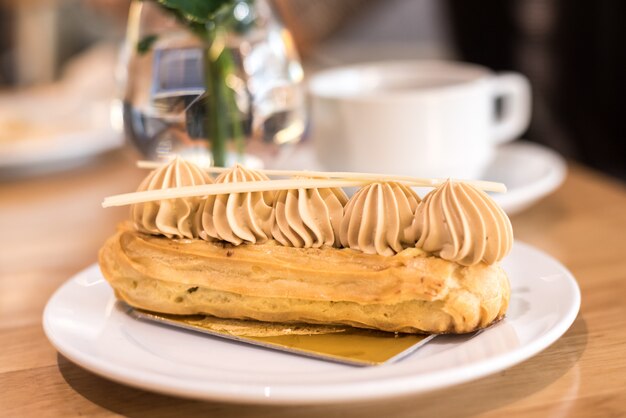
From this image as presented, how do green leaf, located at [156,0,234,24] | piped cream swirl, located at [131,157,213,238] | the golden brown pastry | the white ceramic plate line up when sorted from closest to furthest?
the white ceramic plate
the golden brown pastry
piped cream swirl, located at [131,157,213,238]
green leaf, located at [156,0,234,24]

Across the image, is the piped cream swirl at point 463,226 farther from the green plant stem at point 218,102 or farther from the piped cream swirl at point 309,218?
the green plant stem at point 218,102

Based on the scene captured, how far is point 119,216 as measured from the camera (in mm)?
1425

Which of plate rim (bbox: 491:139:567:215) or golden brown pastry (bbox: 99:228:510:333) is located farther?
plate rim (bbox: 491:139:567:215)

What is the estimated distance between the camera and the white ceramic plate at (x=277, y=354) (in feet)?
2.10

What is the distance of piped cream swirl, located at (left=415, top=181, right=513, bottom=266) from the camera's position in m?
0.76

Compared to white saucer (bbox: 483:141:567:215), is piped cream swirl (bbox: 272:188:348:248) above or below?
above

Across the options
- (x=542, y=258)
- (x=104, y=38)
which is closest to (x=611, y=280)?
(x=542, y=258)

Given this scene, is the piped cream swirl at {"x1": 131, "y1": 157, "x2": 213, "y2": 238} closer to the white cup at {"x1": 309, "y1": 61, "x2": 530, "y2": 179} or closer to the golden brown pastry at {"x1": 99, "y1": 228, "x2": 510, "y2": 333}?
the golden brown pastry at {"x1": 99, "y1": 228, "x2": 510, "y2": 333}

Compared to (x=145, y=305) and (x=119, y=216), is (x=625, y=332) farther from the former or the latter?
(x=119, y=216)

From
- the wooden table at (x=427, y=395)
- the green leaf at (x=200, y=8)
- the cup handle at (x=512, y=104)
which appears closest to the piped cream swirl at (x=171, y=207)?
the wooden table at (x=427, y=395)

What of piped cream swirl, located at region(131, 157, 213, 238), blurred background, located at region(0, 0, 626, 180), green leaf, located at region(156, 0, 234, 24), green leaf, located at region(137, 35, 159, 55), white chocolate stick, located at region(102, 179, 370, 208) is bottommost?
blurred background, located at region(0, 0, 626, 180)

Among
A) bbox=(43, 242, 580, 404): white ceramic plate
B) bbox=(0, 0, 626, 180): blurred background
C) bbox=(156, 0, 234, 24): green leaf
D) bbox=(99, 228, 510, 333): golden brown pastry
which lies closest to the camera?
bbox=(43, 242, 580, 404): white ceramic plate

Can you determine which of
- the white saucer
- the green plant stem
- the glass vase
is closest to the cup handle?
the white saucer

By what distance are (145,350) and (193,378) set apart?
4.6 inches
